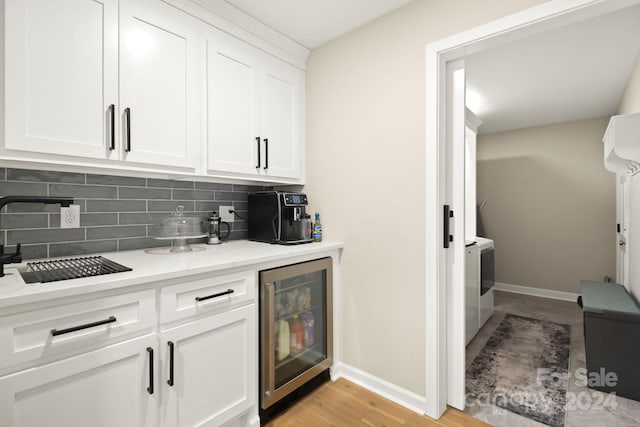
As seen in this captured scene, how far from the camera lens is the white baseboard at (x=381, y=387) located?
180 cm

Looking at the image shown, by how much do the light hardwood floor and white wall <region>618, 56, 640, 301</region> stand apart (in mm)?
1873

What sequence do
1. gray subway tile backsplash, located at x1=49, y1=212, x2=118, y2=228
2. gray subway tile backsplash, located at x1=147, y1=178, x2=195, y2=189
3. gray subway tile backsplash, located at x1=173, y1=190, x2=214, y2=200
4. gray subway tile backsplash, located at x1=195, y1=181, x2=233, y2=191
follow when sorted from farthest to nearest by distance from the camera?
gray subway tile backsplash, located at x1=195, y1=181, x2=233, y2=191, gray subway tile backsplash, located at x1=173, y1=190, x2=214, y2=200, gray subway tile backsplash, located at x1=147, y1=178, x2=195, y2=189, gray subway tile backsplash, located at x1=49, y1=212, x2=118, y2=228

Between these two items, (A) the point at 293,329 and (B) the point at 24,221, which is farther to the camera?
(A) the point at 293,329

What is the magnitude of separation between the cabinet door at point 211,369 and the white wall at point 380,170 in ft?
2.60

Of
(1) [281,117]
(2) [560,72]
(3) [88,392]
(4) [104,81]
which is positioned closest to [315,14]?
(1) [281,117]

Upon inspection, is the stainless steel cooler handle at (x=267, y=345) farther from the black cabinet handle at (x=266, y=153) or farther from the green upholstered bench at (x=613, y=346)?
the green upholstered bench at (x=613, y=346)

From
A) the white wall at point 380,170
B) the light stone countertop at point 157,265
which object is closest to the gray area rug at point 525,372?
the white wall at point 380,170

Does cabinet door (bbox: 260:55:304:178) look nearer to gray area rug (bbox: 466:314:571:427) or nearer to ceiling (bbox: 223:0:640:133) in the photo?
ceiling (bbox: 223:0:640:133)

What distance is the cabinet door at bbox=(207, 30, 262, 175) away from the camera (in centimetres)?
181

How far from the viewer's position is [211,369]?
1447mm

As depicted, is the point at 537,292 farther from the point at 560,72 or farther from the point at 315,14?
the point at 315,14

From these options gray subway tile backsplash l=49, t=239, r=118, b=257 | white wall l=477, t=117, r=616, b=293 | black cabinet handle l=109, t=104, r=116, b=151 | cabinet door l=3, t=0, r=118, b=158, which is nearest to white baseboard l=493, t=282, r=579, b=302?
white wall l=477, t=117, r=616, b=293

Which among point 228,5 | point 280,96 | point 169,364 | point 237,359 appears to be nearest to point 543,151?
point 280,96

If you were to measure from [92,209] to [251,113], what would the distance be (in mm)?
1055
